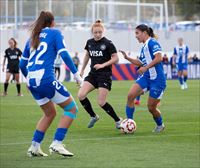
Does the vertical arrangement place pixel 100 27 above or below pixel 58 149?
above

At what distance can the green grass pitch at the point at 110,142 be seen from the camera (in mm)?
11898

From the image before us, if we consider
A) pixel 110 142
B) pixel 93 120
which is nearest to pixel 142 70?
pixel 110 142

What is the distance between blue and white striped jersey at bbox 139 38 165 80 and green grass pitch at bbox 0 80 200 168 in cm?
120

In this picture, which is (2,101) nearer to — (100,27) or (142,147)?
(100,27)

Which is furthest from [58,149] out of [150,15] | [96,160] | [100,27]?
[150,15]

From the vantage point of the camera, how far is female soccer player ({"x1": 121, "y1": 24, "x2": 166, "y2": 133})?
16109 mm

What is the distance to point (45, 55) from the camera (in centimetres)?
1192

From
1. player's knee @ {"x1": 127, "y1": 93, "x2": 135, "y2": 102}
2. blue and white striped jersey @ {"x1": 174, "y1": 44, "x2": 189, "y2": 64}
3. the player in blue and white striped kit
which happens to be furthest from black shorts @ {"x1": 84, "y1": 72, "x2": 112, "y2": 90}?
blue and white striped jersey @ {"x1": 174, "y1": 44, "x2": 189, "y2": 64}

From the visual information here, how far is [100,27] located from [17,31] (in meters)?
36.0

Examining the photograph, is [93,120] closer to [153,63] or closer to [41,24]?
[153,63]

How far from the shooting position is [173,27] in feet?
208

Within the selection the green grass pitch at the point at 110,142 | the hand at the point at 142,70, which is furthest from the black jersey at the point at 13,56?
the hand at the point at 142,70

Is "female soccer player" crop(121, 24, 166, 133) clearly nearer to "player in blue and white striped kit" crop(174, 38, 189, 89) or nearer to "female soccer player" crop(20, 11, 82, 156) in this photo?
"female soccer player" crop(20, 11, 82, 156)

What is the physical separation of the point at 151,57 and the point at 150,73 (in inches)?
13.5
